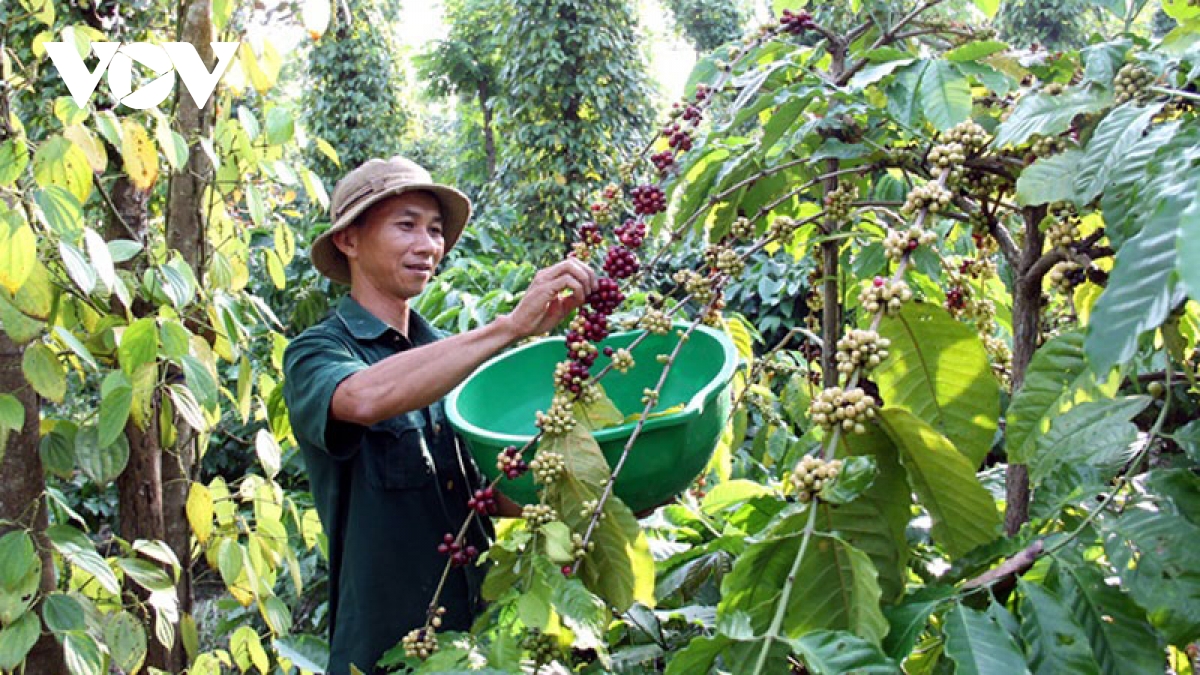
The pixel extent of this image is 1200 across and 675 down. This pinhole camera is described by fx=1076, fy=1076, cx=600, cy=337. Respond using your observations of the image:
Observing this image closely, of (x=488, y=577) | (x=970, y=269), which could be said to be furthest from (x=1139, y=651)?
(x=970, y=269)

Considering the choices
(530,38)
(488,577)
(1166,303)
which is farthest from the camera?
(530,38)

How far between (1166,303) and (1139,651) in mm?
302

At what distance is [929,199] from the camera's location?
85 centimetres

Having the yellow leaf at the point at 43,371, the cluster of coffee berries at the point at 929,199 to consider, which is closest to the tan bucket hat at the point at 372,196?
the yellow leaf at the point at 43,371

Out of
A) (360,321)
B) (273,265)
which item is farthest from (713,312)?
(273,265)

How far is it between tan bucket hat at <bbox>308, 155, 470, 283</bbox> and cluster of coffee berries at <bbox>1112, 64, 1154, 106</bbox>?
116cm

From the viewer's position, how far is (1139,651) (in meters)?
0.73

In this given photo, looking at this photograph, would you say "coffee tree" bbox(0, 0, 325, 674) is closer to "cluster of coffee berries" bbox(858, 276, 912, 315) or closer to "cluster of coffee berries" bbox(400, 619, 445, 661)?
"cluster of coffee berries" bbox(400, 619, 445, 661)

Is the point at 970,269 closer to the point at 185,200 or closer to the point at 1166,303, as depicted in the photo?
the point at 1166,303

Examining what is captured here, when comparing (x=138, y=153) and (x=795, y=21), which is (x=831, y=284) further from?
(x=138, y=153)

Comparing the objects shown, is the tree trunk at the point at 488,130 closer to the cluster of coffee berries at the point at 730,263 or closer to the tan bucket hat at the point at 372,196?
the tan bucket hat at the point at 372,196

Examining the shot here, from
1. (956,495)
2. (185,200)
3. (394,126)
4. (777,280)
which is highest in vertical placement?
(185,200)

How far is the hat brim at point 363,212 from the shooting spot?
1793mm

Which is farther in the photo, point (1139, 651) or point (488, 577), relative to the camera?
point (488, 577)
